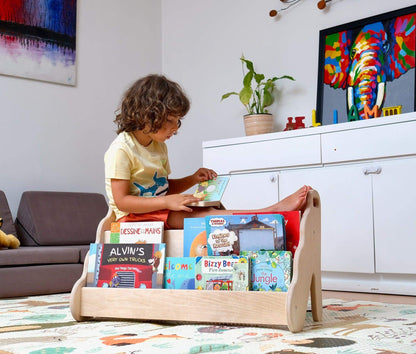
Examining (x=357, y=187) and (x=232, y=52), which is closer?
(x=357, y=187)

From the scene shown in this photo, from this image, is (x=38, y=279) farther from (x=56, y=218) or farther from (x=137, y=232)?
(x=137, y=232)

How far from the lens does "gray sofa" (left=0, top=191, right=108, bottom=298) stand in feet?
8.55

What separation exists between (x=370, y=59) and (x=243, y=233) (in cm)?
185

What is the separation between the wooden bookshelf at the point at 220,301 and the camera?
143 centimetres

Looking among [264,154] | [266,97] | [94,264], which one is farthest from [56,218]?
[94,264]

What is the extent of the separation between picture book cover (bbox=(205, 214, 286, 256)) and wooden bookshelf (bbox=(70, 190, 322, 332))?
77 mm

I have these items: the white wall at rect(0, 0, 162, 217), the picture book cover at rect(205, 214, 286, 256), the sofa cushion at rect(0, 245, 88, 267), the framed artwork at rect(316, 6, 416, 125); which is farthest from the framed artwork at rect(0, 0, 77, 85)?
the picture book cover at rect(205, 214, 286, 256)

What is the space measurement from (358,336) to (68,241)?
2151 mm

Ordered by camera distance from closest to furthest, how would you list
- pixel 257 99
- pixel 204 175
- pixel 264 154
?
pixel 204 175 → pixel 264 154 → pixel 257 99

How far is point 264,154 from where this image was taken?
9.87 feet

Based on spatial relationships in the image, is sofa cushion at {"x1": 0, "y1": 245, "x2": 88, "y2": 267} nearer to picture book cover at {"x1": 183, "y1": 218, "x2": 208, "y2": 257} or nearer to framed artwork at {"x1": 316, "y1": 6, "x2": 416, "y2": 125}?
picture book cover at {"x1": 183, "y1": 218, "x2": 208, "y2": 257}

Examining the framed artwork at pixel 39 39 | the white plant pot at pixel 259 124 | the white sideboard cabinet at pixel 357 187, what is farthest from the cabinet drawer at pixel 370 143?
the framed artwork at pixel 39 39

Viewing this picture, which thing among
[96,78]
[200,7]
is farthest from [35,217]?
[200,7]

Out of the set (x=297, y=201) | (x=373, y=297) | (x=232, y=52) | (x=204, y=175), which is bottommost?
(x=373, y=297)
